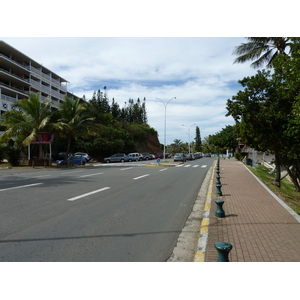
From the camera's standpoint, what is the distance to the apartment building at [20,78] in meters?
42.4

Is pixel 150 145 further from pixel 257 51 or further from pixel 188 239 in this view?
pixel 188 239

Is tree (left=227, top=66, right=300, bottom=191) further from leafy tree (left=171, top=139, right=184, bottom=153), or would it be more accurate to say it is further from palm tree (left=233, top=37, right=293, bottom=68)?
leafy tree (left=171, top=139, right=184, bottom=153)

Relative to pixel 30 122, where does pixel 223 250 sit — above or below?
below

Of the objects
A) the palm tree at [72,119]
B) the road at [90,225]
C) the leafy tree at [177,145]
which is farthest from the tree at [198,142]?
the road at [90,225]

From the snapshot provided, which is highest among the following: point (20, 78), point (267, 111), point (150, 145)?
point (20, 78)

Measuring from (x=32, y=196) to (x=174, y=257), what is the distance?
6.61 m

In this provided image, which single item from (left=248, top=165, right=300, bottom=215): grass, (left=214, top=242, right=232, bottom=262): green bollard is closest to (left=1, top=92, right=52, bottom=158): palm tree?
(left=248, top=165, right=300, bottom=215): grass

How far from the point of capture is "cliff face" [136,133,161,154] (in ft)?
237

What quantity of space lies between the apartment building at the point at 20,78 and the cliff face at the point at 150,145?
23941 millimetres

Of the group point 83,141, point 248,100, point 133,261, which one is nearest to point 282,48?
point 248,100

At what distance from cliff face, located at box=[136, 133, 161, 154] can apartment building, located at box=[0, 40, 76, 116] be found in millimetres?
23941

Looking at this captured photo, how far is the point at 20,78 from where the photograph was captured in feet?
154

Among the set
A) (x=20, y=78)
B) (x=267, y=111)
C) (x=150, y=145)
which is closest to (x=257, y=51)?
(x=267, y=111)

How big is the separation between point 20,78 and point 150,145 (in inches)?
1642
